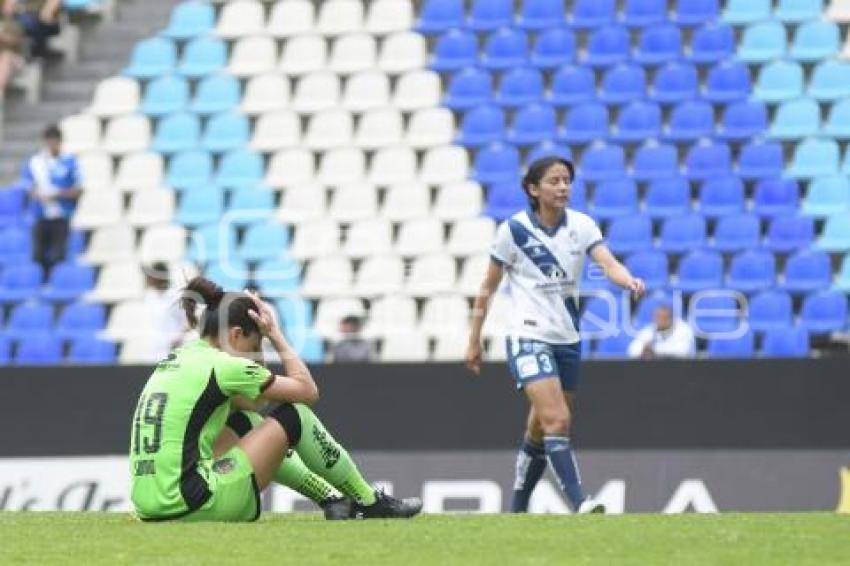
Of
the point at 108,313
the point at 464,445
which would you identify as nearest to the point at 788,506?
the point at 464,445

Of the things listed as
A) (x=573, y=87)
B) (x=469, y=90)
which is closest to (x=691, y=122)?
(x=573, y=87)

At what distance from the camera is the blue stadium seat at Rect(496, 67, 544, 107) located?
61.5 ft

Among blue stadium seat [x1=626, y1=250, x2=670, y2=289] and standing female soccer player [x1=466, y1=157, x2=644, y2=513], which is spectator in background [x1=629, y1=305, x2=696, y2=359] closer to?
blue stadium seat [x1=626, y1=250, x2=670, y2=289]

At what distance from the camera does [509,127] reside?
61.5 feet

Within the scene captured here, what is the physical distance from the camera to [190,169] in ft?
62.8

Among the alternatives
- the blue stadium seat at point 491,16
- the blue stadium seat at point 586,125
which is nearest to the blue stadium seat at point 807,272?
the blue stadium seat at point 586,125

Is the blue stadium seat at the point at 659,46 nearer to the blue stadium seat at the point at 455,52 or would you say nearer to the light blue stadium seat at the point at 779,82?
the light blue stadium seat at the point at 779,82

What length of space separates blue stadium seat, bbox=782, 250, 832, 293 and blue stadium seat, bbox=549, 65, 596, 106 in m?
3.02

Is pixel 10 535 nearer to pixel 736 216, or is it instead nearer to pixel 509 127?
pixel 736 216

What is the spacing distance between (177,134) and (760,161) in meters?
5.98

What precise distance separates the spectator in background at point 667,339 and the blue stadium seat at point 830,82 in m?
3.60

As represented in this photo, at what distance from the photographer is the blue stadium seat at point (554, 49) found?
18938 mm

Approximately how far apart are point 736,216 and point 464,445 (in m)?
3.76

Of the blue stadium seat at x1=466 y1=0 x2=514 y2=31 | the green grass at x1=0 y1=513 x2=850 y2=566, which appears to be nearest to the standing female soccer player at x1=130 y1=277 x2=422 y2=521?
the green grass at x1=0 y1=513 x2=850 y2=566
